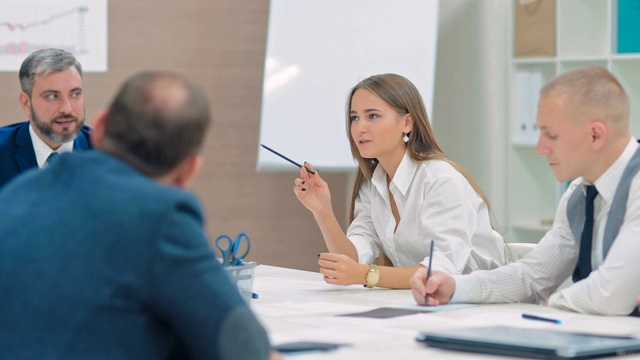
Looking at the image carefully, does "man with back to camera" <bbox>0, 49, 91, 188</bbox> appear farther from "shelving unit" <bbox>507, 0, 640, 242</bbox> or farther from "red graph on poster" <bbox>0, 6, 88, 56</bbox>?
"shelving unit" <bbox>507, 0, 640, 242</bbox>

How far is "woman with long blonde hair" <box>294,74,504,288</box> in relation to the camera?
3.06 m

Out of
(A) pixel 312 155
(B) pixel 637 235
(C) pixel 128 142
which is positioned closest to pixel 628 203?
(B) pixel 637 235

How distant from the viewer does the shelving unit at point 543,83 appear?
488cm

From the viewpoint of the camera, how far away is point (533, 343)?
5.82 feet

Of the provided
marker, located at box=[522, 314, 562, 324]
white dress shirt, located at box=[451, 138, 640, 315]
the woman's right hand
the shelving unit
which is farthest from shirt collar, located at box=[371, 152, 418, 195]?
the shelving unit

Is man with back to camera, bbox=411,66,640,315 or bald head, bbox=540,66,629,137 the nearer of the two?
man with back to camera, bbox=411,66,640,315

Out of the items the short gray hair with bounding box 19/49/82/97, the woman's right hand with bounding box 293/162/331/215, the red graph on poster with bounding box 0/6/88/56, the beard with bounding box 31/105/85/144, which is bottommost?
the woman's right hand with bounding box 293/162/331/215

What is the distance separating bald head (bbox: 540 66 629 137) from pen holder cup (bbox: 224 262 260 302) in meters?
0.90

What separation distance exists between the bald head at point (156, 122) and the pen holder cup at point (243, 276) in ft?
3.33

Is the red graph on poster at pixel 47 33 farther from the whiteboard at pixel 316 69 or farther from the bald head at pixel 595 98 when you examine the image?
the bald head at pixel 595 98

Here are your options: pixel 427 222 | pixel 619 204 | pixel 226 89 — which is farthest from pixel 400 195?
pixel 226 89

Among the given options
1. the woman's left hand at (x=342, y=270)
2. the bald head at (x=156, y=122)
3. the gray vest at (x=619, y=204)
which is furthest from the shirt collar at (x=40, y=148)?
the bald head at (x=156, y=122)

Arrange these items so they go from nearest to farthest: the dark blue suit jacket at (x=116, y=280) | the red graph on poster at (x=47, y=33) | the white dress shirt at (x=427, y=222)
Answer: the dark blue suit jacket at (x=116, y=280) < the white dress shirt at (x=427, y=222) < the red graph on poster at (x=47, y=33)

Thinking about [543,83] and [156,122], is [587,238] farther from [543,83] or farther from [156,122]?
[543,83]
